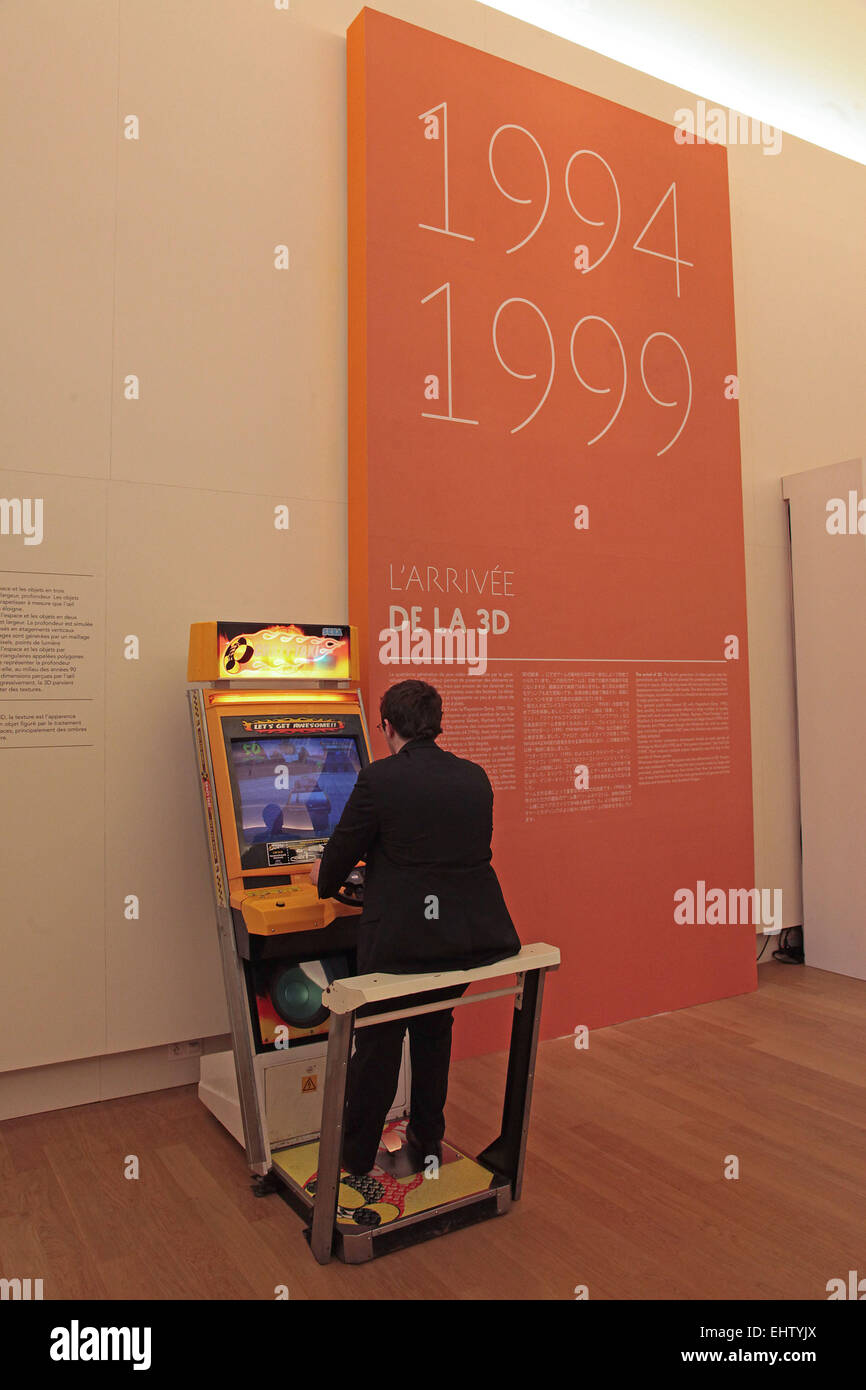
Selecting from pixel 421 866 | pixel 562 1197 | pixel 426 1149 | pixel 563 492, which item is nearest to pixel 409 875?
pixel 421 866

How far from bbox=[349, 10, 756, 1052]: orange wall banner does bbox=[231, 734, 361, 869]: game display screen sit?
0.63 meters

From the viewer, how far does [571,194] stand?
4715 millimetres

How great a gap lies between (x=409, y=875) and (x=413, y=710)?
476mm

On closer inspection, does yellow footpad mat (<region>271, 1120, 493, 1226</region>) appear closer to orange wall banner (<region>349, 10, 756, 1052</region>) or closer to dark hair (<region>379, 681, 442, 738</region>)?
orange wall banner (<region>349, 10, 756, 1052</region>)

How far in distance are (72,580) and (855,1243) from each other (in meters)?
3.26

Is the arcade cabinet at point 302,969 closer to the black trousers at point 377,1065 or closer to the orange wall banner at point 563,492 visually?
the black trousers at point 377,1065

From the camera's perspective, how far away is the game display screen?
315 centimetres

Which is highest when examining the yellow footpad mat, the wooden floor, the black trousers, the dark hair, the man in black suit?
the dark hair

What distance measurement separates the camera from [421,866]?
8.91 ft

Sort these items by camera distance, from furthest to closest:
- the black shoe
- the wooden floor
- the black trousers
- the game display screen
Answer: the game display screen, the black shoe, the black trousers, the wooden floor

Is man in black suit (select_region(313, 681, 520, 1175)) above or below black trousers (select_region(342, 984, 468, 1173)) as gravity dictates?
above

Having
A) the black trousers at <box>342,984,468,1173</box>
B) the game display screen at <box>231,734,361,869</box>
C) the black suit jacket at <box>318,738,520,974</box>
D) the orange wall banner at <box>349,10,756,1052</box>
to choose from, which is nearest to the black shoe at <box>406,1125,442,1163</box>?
the black trousers at <box>342,984,468,1173</box>

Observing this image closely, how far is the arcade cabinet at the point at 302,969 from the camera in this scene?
8.85ft
